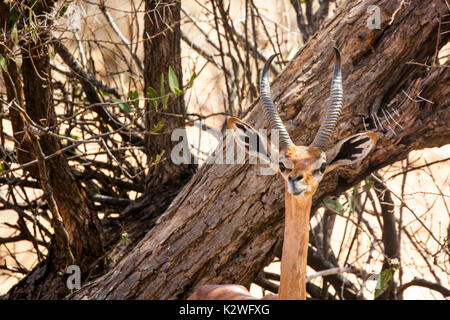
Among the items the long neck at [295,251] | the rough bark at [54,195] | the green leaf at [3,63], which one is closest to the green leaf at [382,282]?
the long neck at [295,251]

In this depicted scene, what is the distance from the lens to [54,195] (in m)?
3.84

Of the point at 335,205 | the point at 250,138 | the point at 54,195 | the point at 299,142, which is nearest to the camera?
the point at 250,138

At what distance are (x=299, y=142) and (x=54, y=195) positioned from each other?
5.35 feet

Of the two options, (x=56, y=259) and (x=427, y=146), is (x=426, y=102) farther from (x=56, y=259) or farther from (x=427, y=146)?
(x=56, y=259)

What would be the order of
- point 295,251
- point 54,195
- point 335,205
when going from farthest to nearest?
point 335,205, point 54,195, point 295,251

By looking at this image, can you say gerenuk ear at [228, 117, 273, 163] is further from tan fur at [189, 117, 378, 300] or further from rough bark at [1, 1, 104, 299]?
rough bark at [1, 1, 104, 299]

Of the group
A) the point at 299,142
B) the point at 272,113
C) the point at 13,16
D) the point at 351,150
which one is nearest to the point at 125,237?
the point at 299,142

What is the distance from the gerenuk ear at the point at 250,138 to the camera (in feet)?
9.10

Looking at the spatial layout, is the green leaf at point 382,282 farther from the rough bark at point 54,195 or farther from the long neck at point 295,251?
the rough bark at point 54,195

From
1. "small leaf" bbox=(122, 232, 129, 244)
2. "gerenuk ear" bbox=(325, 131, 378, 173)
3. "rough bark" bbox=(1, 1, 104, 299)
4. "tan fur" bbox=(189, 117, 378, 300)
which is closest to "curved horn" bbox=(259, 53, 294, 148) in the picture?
"tan fur" bbox=(189, 117, 378, 300)

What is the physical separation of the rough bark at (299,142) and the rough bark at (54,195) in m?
0.30

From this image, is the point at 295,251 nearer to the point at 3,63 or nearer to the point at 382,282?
the point at 382,282

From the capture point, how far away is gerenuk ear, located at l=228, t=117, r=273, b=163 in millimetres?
2773
